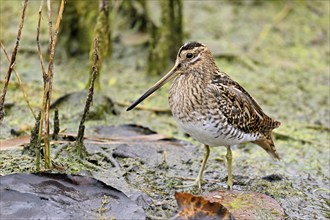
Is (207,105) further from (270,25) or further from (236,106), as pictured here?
(270,25)

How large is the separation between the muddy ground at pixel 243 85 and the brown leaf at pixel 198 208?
8.5 inches

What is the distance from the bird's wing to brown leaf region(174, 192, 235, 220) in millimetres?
808

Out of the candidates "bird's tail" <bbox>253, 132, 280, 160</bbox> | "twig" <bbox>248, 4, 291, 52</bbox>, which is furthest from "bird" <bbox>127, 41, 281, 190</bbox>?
"twig" <bbox>248, 4, 291, 52</bbox>

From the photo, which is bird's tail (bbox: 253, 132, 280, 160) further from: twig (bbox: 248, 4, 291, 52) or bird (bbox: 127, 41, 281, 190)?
twig (bbox: 248, 4, 291, 52)

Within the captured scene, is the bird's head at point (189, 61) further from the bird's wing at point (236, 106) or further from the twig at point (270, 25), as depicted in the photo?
the twig at point (270, 25)

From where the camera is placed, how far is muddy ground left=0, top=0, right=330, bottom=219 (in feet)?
15.8

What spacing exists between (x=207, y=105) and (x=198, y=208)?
33.8 inches

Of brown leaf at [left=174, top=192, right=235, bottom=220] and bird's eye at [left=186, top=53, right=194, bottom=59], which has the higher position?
bird's eye at [left=186, top=53, right=194, bottom=59]

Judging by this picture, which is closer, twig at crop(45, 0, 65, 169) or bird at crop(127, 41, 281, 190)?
twig at crop(45, 0, 65, 169)

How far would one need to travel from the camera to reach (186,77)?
4.72 metres

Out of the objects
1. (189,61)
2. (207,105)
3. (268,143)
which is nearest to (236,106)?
(207,105)

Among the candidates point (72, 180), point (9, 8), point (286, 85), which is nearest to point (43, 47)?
point (9, 8)

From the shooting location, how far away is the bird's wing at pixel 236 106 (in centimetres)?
457

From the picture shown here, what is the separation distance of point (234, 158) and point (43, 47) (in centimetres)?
302
